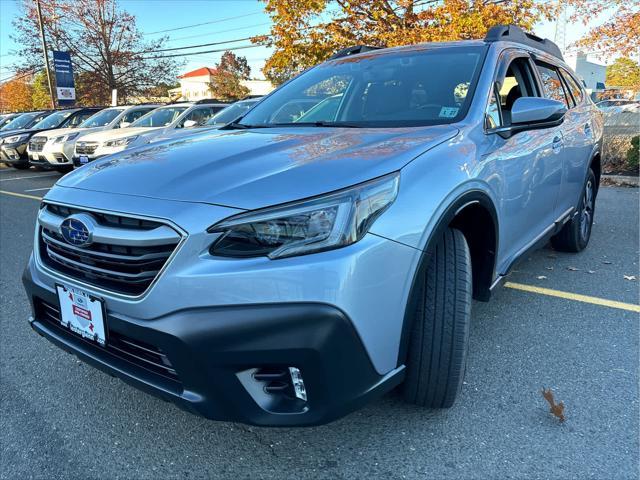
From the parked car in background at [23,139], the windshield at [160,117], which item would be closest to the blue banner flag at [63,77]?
the parked car in background at [23,139]

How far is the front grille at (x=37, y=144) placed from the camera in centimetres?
1159

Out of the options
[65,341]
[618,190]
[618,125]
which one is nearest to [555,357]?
[65,341]

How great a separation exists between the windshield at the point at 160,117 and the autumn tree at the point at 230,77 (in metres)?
46.6

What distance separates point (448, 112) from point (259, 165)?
1.09 metres

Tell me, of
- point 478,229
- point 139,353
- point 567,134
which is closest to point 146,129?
point 567,134

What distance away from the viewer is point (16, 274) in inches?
171

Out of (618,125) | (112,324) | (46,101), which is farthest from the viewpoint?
(46,101)

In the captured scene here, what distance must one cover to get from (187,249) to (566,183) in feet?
9.91

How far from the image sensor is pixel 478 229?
2.42m

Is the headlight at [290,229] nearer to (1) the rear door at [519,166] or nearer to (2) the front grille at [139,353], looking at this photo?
(2) the front grille at [139,353]

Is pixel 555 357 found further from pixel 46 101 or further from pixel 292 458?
pixel 46 101

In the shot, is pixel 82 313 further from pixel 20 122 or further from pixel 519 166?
pixel 20 122

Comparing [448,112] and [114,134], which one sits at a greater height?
[448,112]

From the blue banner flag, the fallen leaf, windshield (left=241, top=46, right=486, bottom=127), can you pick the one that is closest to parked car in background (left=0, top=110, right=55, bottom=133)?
the blue banner flag
